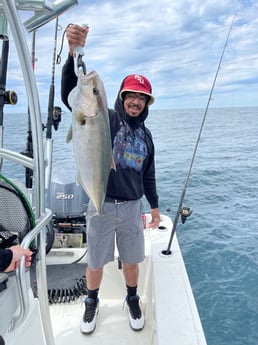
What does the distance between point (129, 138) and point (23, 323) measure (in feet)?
4.41

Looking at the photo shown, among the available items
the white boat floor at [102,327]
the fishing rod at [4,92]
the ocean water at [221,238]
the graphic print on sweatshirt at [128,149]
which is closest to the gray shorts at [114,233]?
the graphic print on sweatshirt at [128,149]

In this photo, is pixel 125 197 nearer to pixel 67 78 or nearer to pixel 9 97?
pixel 67 78

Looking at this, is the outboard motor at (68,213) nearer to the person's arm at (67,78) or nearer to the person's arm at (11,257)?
the person's arm at (67,78)

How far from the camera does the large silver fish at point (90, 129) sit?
4.49ft

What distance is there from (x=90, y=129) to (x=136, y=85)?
793 millimetres

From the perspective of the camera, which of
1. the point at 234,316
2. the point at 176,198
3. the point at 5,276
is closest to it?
the point at 5,276

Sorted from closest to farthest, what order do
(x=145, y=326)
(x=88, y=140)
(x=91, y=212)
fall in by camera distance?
(x=88, y=140) → (x=91, y=212) → (x=145, y=326)

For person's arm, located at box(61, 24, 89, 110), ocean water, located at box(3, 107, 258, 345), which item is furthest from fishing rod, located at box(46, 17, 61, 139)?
person's arm, located at box(61, 24, 89, 110)

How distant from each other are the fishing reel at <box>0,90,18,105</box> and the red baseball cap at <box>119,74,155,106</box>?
699 mm

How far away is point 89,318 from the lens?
7.65 feet

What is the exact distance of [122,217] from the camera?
2.18m

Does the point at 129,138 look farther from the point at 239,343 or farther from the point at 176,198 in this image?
the point at 176,198

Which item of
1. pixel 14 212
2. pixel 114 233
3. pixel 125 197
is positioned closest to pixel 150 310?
pixel 114 233

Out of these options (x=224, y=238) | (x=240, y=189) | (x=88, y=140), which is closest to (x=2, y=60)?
(x=88, y=140)
